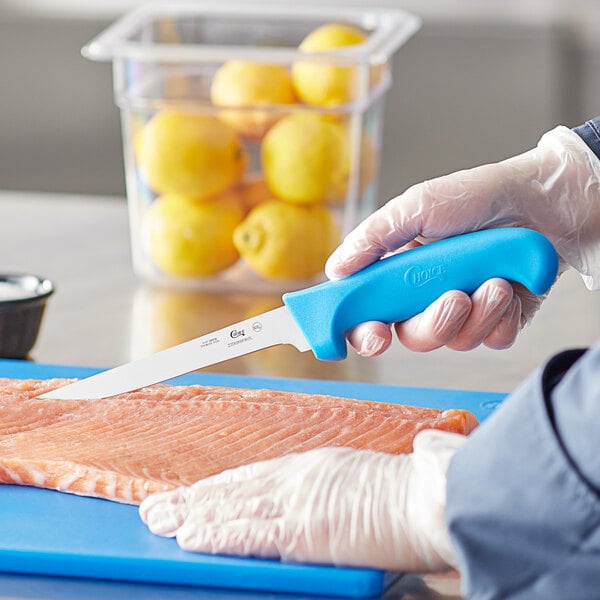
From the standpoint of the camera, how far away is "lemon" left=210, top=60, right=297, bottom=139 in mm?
2107

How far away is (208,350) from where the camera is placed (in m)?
1.48

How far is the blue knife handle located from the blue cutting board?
12.2 inches

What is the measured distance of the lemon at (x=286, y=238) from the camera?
2.08 meters

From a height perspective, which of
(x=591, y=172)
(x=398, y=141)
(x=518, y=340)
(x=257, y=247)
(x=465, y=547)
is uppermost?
(x=591, y=172)

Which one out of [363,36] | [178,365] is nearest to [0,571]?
[178,365]

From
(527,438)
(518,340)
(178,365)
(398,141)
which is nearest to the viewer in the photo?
(527,438)

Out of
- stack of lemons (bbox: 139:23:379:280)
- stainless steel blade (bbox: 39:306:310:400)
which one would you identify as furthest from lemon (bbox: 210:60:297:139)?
stainless steel blade (bbox: 39:306:310:400)

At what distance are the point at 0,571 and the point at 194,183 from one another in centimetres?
101

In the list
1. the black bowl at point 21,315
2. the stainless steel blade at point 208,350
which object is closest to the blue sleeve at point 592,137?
the stainless steel blade at point 208,350

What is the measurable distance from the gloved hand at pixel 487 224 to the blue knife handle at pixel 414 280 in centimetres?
2

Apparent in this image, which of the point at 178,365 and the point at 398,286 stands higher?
the point at 398,286

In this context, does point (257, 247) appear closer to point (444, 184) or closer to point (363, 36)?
point (363, 36)

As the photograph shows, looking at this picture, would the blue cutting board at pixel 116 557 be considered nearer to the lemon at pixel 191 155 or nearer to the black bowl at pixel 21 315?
the black bowl at pixel 21 315

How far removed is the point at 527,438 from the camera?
1.04 meters
